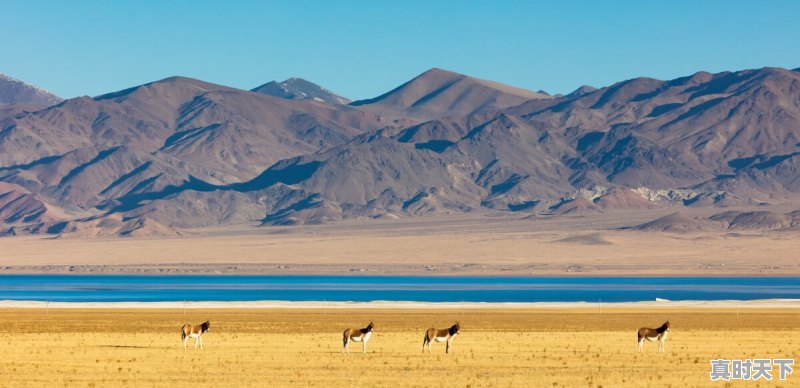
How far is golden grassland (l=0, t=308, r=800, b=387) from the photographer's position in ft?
116

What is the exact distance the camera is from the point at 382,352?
143ft

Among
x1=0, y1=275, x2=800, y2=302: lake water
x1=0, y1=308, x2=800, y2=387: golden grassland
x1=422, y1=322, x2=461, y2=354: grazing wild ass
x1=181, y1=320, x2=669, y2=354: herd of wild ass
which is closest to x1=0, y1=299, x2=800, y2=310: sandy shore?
x1=0, y1=275, x2=800, y2=302: lake water

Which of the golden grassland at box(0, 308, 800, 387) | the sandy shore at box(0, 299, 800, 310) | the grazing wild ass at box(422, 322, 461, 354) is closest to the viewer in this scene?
the golden grassland at box(0, 308, 800, 387)

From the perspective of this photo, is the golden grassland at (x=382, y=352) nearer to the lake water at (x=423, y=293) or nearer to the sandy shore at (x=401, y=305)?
the sandy shore at (x=401, y=305)

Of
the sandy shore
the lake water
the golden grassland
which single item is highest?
the lake water

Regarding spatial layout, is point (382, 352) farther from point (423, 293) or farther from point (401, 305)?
point (423, 293)

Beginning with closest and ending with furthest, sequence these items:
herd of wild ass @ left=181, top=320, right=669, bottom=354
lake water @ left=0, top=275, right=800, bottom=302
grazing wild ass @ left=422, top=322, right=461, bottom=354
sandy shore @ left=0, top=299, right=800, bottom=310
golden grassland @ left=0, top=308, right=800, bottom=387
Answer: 1. golden grassland @ left=0, top=308, right=800, bottom=387
2. grazing wild ass @ left=422, top=322, right=461, bottom=354
3. herd of wild ass @ left=181, top=320, right=669, bottom=354
4. sandy shore @ left=0, top=299, right=800, bottom=310
5. lake water @ left=0, top=275, right=800, bottom=302

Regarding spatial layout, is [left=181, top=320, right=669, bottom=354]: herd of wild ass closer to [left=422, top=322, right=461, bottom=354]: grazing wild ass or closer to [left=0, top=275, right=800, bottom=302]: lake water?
[left=422, top=322, right=461, bottom=354]: grazing wild ass

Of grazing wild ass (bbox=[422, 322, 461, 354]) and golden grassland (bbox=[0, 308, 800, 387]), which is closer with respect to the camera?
golden grassland (bbox=[0, 308, 800, 387])

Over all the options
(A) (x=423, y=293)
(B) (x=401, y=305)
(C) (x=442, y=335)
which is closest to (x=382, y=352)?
(C) (x=442, y=335)

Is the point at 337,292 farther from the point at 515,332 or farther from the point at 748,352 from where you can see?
the point at 748,352

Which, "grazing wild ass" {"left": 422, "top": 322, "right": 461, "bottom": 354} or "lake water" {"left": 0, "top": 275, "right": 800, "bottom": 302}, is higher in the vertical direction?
"lake water" {"left": 0, "top": 275, "right": 800, "bottom": 302}

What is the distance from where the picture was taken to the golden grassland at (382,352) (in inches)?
1396

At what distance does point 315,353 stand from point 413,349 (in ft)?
10.9
